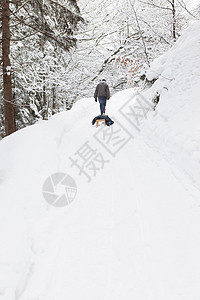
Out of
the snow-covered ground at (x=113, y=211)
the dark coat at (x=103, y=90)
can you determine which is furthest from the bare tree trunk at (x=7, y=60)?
the dark coat at (x=103, y=90)

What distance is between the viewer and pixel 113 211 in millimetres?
3518

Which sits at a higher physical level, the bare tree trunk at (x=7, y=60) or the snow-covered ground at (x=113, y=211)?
the bare tree trunk at (x=7, y=60)

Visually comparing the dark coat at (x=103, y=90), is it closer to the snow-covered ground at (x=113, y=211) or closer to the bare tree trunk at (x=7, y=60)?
the snow-covered ground at (x=113, y=211)

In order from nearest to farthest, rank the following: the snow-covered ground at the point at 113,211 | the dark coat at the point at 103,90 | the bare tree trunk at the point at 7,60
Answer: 1. the snow-covered ground at the point at 113,211
2. the bare tree trunk at the point at 7,60
3. the dark coat at the point at 103,90

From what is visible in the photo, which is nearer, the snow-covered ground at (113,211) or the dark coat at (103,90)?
the snow-covered ground at (113,211)

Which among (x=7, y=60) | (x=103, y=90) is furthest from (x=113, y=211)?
(x=103, y=90)

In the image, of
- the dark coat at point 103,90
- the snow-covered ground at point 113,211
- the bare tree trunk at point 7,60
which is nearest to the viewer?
the snow-covered ground at point 113,211

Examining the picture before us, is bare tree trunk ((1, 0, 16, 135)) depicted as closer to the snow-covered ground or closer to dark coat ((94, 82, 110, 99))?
the snow-covered ground

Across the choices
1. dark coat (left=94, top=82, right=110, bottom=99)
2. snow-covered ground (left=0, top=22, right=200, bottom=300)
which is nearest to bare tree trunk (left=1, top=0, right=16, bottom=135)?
snow-covered ground (left=0, top=22, right=200, bottom=300)

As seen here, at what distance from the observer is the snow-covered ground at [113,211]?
2.33m

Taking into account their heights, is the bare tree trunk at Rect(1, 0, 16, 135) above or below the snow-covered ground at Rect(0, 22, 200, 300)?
above

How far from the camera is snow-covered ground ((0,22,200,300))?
2.33 m

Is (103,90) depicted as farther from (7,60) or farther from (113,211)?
(113,211)

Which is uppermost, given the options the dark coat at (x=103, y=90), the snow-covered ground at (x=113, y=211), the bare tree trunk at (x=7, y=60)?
the bare tree trunk at (x=7, y=60)
